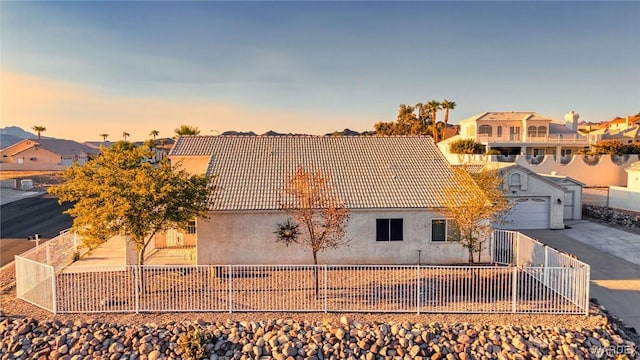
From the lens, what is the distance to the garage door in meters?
24.4

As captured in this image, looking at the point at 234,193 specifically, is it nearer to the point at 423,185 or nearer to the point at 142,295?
the point at 142,295

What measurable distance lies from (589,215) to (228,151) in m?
23.5

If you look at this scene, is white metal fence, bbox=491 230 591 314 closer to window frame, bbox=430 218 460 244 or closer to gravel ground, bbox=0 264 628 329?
gravel ground, bbox=0 264 628 329

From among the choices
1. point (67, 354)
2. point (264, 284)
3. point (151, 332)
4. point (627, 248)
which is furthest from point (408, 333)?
point (627, 248)

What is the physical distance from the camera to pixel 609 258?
59.8 ft

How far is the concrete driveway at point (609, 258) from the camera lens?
13.5 meters

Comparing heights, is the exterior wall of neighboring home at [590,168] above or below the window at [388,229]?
above

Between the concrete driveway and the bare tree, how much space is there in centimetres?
909

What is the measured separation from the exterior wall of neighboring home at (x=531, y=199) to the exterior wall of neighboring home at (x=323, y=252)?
9468mm

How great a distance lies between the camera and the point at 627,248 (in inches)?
772

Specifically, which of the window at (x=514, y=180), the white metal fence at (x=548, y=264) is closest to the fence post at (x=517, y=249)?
the white metal fence at (x=548, y=264)

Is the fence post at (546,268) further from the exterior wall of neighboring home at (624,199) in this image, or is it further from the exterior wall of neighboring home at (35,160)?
the exterior wall of neighboring home at (35,160)

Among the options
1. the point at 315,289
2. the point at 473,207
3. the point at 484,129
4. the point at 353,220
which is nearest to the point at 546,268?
the point at 473,207

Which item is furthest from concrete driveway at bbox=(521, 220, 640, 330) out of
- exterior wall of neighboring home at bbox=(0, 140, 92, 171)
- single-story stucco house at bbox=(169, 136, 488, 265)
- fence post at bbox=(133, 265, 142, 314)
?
exterior wall of neighboring home at bbox=(0, 140, 92, 171)
